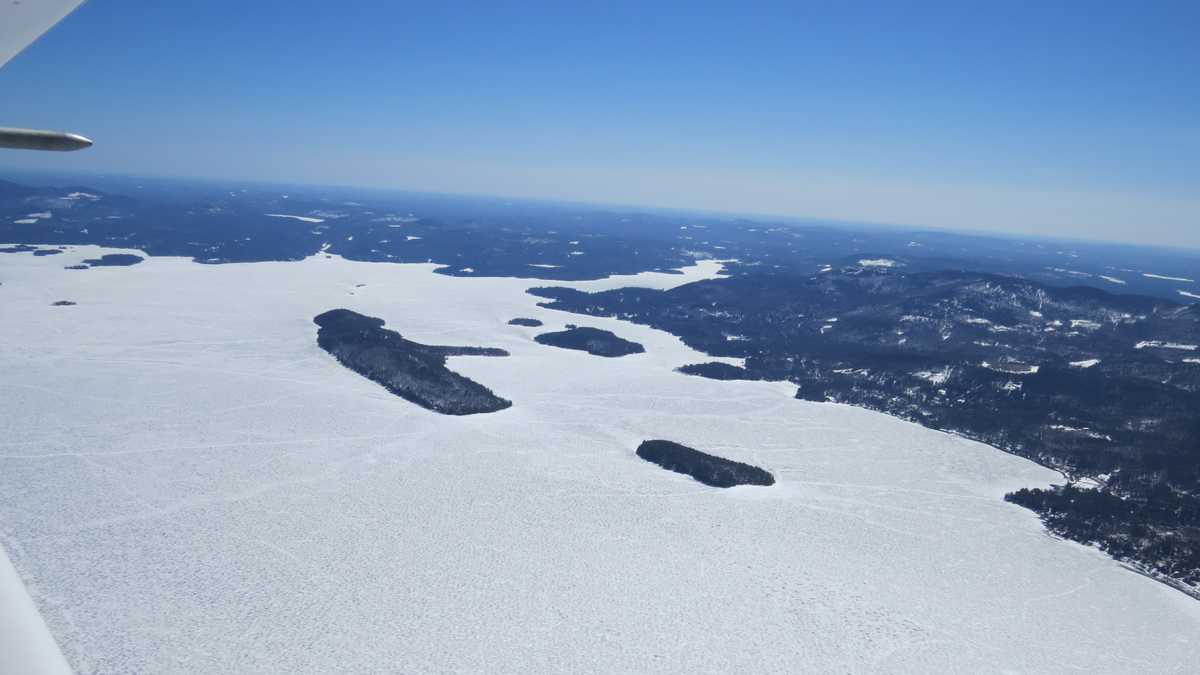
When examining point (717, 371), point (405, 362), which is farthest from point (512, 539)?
point (717, 371)

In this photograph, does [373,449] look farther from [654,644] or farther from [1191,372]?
[1191,372]

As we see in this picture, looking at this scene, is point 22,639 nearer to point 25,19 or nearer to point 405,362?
point 25,19

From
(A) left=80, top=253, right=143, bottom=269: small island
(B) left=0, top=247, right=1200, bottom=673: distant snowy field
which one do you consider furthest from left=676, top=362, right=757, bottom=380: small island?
(A) left=80, top=253, right=143, bottom=269: small island

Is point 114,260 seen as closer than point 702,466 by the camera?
No

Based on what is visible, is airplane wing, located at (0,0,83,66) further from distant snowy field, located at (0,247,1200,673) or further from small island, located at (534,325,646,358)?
small island, located at (534,325,646,358)

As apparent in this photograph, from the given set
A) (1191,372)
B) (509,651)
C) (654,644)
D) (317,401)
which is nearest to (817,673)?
(654,644)

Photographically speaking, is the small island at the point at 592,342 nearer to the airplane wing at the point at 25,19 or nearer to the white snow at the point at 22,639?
the airplane wing at the point at 25,19

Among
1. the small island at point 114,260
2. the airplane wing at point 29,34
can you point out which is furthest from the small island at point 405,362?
the small island at point 114,260
